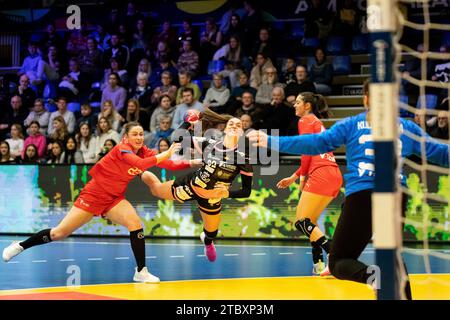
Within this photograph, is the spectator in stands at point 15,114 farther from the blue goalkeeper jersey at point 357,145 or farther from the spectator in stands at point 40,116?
the blue goalkeeper jersey at point 357,145

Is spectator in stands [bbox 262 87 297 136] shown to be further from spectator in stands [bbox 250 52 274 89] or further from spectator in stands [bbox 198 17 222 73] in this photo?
spectator in stands [bbox 198 17 222 73]

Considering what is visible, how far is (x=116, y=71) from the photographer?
58.9 ft

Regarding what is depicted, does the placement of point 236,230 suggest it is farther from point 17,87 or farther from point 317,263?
point 17,87

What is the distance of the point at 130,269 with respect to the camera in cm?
1088

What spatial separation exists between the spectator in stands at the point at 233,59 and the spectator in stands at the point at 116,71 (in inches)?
74.9

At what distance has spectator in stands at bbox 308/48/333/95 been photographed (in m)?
16.1

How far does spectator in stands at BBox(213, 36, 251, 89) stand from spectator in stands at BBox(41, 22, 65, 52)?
384cm

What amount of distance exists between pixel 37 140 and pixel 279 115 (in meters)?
4.74

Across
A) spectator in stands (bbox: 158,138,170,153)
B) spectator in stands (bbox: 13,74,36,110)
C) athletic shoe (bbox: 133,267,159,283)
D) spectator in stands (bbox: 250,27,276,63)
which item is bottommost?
athletic shoe (bbox: 133,267,159,283)

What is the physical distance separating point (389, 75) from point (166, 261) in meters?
6.91

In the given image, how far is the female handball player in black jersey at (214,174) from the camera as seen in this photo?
10180 mm

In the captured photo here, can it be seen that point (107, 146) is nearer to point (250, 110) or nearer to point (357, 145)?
point (250, 110)

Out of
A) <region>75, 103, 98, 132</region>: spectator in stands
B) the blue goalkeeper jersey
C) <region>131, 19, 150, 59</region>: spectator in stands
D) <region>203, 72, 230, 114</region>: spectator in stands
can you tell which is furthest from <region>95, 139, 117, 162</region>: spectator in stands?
the blue goalkeeper jersey

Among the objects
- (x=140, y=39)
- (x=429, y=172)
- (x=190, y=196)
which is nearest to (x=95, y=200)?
(x=190, y=196)
